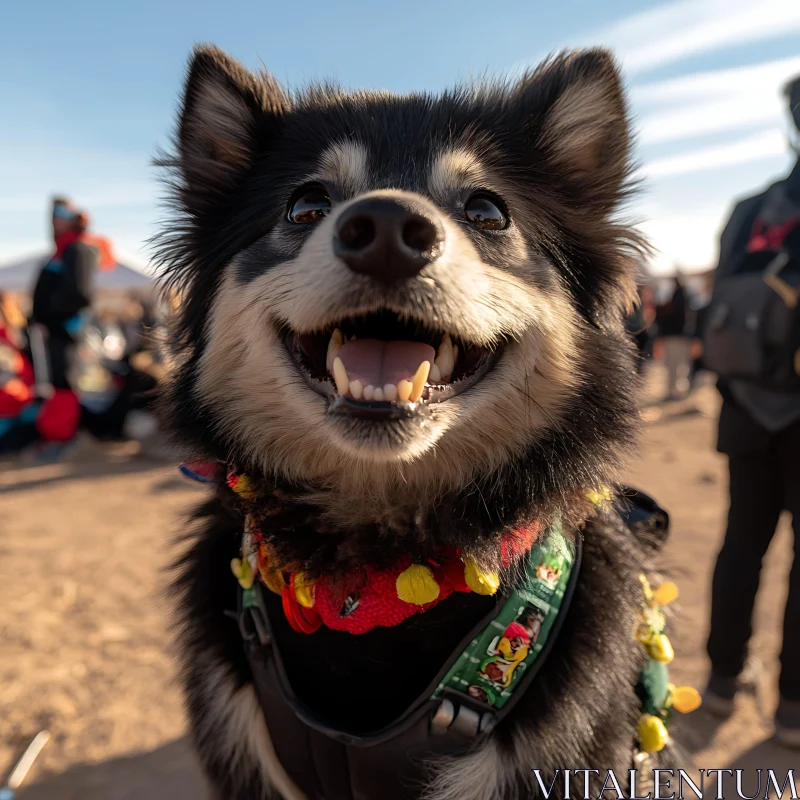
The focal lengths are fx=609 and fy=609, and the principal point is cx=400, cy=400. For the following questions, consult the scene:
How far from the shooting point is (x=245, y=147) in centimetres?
194

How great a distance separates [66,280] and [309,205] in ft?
18.9

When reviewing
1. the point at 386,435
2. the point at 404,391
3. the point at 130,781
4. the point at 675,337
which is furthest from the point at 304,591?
the point at 675,337

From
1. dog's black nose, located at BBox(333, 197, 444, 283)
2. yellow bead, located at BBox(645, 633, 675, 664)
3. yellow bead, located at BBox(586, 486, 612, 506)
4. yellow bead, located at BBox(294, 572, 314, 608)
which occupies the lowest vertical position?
yellow bead, located at BBox(645, 633, 675, 664)

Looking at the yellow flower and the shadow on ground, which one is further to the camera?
the shadow on ground

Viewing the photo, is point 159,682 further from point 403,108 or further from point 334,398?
point 403,108

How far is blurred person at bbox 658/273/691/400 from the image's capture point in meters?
10.3

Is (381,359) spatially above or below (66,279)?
above

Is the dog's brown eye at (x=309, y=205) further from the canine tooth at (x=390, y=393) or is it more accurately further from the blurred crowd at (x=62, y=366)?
the blurred crowd at (x=62, y=366)

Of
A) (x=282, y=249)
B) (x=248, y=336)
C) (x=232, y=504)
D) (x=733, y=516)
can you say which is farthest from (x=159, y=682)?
(x=733, y=516)

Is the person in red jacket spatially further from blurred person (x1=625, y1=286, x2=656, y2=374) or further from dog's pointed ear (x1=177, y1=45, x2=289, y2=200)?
blurred person (x1=625, y1=286, x2=656, y2=374)

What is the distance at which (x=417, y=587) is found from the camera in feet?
4.72

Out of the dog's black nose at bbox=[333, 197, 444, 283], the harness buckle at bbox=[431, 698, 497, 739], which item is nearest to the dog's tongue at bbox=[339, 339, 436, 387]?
the dog's black nose at bbox=[333, 197, 444, 283]

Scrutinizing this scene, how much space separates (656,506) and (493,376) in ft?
3.00

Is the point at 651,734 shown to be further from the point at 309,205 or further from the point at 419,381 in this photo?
the point at 309,205
